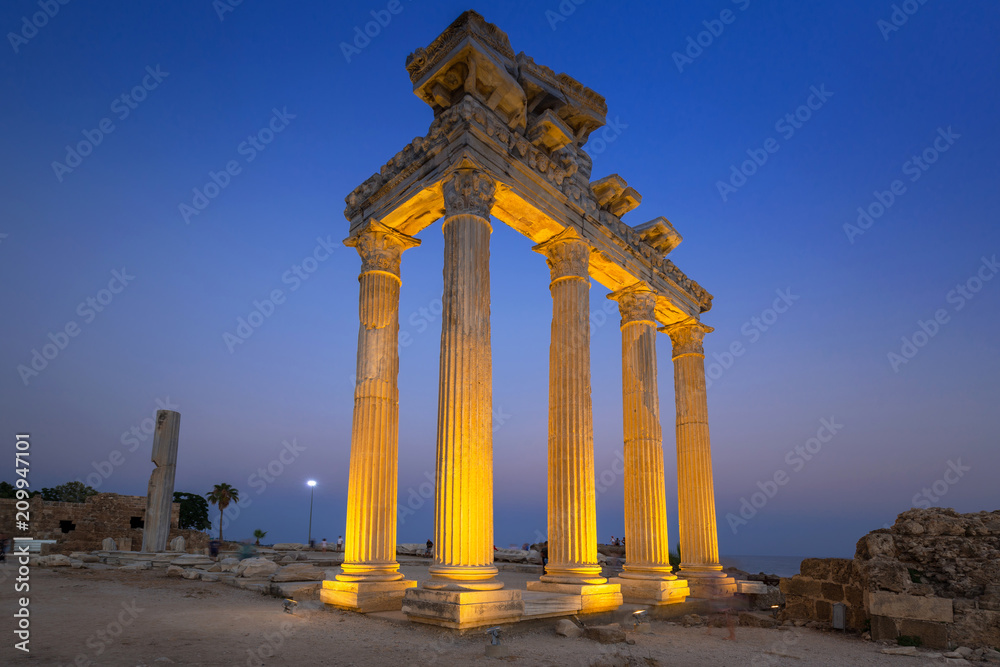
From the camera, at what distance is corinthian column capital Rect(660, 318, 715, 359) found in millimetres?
18859

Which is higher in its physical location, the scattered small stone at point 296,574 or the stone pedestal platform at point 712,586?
the scattered small stone at point 296,574

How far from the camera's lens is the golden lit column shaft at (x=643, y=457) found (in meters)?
14.5

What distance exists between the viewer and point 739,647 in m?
10.3

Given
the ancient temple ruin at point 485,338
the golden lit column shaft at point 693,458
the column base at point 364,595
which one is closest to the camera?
the ancient temple ruin at point 485,338

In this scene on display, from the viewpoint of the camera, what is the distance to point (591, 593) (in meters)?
11.5

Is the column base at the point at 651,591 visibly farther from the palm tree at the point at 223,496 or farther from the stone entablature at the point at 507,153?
the palm tree at the point at 223,496

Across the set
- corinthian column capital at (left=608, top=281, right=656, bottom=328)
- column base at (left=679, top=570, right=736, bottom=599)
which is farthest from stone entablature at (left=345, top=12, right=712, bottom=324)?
column base at (left=679, top=570, right=736, bottom=599)

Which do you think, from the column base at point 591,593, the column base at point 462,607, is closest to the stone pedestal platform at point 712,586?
the column base at point 591,593

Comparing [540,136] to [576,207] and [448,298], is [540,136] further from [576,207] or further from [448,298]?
[448,298]

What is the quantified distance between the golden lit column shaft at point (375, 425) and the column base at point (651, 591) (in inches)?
222

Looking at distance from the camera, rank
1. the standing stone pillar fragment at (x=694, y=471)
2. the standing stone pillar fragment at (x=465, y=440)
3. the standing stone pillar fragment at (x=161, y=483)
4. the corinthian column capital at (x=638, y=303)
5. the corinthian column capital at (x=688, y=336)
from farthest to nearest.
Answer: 1. the standing stone pillar fragment at (x=161, y=483)
2. the corinthian column capital at (x=688, y=336)
3. the standing stone pillar fragment at (x=694, y=471)
4. the corinthian column capital at (x=638, y=303)
5. the standing stone pillar fragment at (x=465, y=440)

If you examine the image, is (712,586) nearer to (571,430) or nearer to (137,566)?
(571,430)

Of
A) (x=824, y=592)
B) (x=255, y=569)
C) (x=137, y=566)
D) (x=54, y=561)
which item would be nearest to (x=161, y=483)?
(x=137, y=566)

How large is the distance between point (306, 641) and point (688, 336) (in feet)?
47.6
